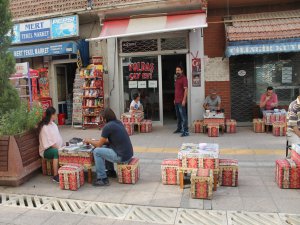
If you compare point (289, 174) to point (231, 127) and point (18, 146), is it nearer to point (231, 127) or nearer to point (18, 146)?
point (18, 146)

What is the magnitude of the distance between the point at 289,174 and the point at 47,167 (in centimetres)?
422

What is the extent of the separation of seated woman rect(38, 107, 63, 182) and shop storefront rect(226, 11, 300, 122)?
584cm

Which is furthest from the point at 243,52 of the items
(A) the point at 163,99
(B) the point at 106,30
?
(B) the point at 106,30

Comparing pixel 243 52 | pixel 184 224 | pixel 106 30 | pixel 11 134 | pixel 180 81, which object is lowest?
pixel 184 224

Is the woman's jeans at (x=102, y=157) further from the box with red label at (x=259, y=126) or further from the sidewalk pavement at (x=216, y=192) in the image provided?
the box with red label at (x=259, y=126)

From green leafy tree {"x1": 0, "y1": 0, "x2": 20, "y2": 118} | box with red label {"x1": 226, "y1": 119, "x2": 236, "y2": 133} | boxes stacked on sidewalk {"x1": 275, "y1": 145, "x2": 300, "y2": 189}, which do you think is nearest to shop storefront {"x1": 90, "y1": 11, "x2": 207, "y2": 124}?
box with red label {"x1": 226, "y1": 119, "x2": 236, "y2": 133}

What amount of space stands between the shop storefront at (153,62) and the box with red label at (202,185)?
6.31 meters

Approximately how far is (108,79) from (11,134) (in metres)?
6.31

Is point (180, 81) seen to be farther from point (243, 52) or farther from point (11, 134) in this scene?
point (11, 134)

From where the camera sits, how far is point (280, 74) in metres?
10.6

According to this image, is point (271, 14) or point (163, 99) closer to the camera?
point (271, 14)

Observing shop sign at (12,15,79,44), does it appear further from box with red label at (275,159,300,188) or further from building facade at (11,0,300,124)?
box with red label at (275,159,300,188)

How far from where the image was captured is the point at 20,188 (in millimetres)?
5516

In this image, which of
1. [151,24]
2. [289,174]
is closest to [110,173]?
[289,174]
